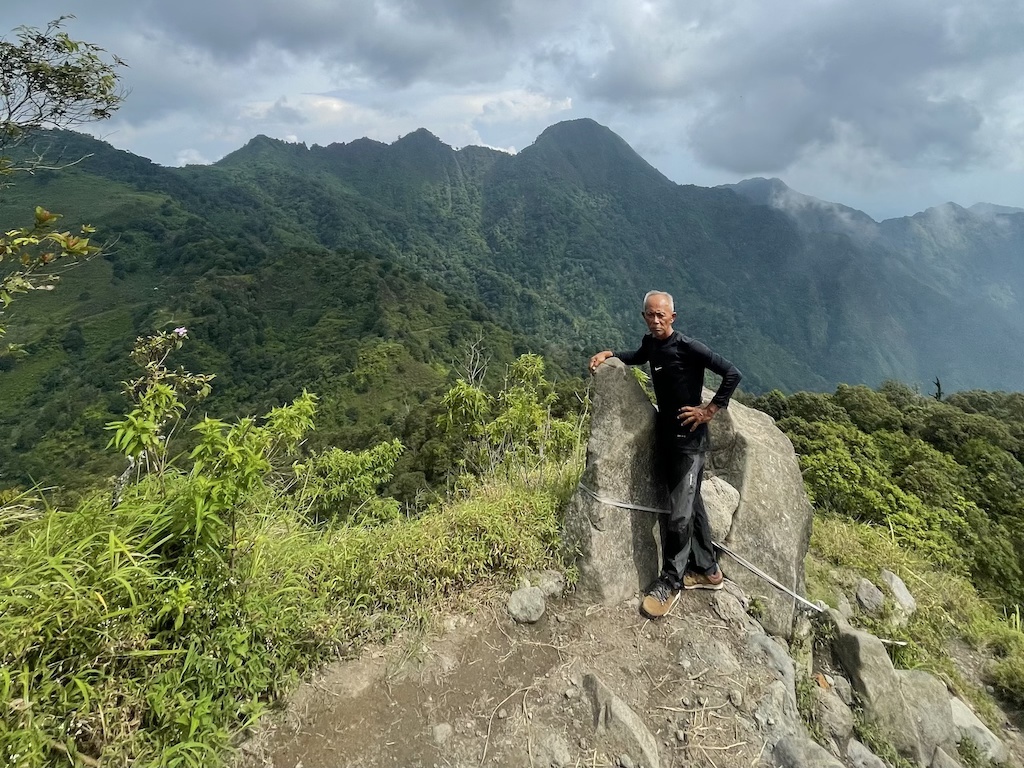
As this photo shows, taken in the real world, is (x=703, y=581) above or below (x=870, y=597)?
above

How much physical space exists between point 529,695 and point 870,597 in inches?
173

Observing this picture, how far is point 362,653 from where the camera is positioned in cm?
339

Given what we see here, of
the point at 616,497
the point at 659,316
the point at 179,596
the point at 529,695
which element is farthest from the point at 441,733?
Result: the point at 659,316

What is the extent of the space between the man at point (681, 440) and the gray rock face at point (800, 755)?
3.65 feet

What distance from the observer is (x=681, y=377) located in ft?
13.9

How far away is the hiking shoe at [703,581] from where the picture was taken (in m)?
4.31

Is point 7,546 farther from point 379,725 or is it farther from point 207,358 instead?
point 207,358

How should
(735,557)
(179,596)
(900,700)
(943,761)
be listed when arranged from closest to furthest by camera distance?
(179,596), (943,761), (900,700), (735,557)

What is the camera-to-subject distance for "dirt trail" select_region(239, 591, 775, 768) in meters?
2.91

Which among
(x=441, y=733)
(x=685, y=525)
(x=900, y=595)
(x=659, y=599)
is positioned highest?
(x=685, y=525)

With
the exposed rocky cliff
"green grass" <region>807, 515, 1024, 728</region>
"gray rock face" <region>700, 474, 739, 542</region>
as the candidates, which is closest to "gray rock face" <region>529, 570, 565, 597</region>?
the exposed rocky cliff

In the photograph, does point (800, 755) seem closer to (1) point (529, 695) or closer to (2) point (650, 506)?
(1) point (529, 695)

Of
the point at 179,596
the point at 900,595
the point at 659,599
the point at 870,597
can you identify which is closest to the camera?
the point at 179,596

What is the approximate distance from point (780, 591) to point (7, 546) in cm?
543
